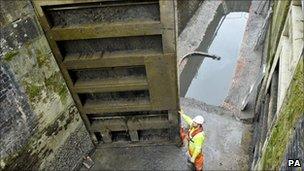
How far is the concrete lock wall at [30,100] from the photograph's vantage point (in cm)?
379

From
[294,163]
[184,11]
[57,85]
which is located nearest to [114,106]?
[57,85]

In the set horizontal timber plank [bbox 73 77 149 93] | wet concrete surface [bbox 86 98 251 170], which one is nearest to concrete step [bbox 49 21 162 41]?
horizontal timber plank [bbox 73 77 149 93]

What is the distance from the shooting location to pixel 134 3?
12.8 ft

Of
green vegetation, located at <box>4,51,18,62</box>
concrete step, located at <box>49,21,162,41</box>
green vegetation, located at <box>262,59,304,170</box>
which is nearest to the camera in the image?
green vegetation, located at <box>262,59,304,170</box>

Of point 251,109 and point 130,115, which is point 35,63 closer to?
point 130,115

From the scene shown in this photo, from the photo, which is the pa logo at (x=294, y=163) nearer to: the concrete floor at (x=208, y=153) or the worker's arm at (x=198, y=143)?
the worker's arm at (x=198, y=143)

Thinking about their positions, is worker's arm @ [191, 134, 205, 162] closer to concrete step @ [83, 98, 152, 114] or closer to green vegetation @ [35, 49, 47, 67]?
concrete step @ [83, 98, 152, 114]

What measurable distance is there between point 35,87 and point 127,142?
2393mm

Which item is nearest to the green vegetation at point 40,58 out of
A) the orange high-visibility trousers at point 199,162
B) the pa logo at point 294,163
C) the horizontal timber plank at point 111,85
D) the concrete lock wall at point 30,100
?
the concrete lock wall at point 30,100

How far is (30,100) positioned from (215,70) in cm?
652

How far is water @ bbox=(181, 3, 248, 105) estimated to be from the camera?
8.72m

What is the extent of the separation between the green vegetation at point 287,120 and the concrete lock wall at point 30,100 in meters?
3.19

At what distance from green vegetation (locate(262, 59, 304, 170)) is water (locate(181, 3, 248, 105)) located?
16.5 ft

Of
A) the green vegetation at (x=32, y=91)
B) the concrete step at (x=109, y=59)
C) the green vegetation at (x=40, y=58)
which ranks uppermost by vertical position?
the green vegetation at (x=40, y=58)
